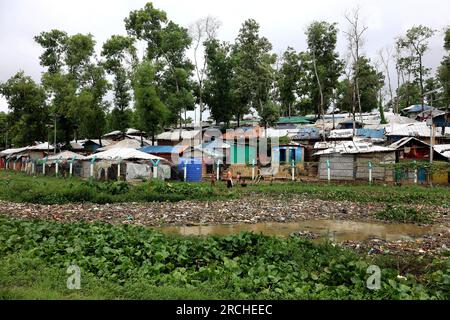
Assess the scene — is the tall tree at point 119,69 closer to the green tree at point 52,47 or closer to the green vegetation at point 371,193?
the green tree at point 52,47

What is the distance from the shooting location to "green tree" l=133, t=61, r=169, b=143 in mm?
35562

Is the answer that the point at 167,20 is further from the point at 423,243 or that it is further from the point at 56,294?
the point at 56,294

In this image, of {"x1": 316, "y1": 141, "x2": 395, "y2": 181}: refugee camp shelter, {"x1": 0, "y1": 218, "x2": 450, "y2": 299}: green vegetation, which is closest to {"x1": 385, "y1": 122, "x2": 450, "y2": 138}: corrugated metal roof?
{"x1": 316, "y1": 141, "x2": 395, "y2": 181}: refugee camp shelter

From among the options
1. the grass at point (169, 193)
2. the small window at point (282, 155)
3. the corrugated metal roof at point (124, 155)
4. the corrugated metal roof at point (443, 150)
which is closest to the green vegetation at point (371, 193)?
the grass at point (169, 193)

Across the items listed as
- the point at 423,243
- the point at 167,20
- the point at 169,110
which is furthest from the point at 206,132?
the point at 423,243

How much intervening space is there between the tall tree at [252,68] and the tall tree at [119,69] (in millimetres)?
11243

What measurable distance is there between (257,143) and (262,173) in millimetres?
6579

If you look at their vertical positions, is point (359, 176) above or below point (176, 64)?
below

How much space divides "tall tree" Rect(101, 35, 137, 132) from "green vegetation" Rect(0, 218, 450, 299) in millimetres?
32220

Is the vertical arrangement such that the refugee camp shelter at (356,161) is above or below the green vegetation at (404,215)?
above

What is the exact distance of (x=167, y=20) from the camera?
38969 mm

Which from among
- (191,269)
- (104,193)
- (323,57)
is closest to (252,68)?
(323,57)

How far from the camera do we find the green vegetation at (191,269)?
224 inches

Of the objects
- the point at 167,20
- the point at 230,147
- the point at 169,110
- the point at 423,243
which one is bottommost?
the point at 423,243
